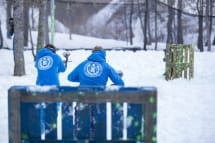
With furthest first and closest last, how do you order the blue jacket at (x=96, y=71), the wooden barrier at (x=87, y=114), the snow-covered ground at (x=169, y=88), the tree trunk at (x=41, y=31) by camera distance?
the tree trunk at (x=41, y=31) → the snow-covered ground at (x=169, y=88) → the blue jacket at (x=96, y=71) → the wooden barrier at (x=87, y=114)

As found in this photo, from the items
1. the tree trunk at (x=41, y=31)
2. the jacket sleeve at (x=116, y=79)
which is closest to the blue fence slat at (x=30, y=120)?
the jacket sleeve at (x=116, y=79)

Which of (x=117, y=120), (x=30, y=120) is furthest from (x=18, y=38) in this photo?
(x=117, y=120)

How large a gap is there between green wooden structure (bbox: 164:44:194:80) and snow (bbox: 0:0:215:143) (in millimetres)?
311

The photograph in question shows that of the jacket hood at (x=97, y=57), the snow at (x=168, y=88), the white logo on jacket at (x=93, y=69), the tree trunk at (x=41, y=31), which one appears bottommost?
the snow at (x=168, y=88)

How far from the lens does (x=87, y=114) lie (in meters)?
4.24

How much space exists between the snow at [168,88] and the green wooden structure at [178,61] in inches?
12.2

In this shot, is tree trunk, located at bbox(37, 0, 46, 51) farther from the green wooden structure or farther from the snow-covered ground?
the green wooden structure

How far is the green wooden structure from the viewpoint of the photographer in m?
16.2

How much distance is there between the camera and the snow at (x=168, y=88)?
8.28 meters

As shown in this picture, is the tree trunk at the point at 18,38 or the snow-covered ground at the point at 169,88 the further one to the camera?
the tree trunk at the point at 18,38

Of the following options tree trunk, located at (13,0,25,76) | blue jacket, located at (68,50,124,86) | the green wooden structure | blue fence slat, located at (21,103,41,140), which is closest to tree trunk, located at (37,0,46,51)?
tree trunk, located at (13,0,25,76)

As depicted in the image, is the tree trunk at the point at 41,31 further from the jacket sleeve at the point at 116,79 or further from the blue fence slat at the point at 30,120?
the blue fence slat at the point at 30,120

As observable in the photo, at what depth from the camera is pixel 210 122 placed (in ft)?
29.7

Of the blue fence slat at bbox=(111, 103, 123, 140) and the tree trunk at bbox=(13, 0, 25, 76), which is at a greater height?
the tree trunk at bbox=(13, 0, 25, 76)
